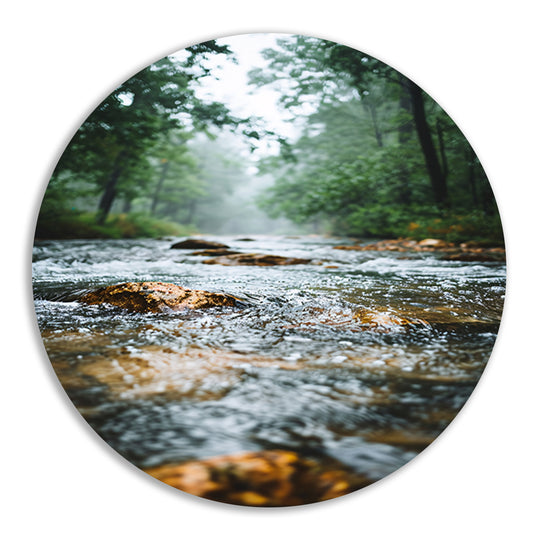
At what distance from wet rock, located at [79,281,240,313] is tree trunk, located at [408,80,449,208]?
128 cm

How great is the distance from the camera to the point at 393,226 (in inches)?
86.4

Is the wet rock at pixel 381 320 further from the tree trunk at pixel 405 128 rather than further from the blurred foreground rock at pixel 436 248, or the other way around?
the tree trunk at pixel 405 128

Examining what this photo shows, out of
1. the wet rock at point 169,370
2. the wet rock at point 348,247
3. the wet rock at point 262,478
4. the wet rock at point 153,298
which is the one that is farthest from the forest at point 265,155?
the wet rock at point 262,478

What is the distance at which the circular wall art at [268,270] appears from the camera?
1.32 m

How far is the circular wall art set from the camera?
4.34 feet

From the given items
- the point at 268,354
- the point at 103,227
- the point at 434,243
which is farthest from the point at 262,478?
the point at 434,243

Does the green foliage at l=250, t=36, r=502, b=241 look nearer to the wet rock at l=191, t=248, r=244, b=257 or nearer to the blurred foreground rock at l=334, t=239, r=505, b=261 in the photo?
the blurred foreground rock at l=334, t=239, r=505, b=261

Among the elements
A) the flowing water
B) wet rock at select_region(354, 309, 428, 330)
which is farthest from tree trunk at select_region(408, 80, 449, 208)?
wet rock at select_region(354, 309, 428, 330)

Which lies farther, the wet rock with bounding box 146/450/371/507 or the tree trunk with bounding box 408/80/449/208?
the tree trunk with bounding box 408/80/449/208

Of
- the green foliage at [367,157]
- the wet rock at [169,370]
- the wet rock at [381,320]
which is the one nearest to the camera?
the wet rock at [169,370]

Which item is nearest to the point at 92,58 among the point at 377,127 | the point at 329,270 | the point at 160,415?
the point at 377,127

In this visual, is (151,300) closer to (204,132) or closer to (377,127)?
(204,132)

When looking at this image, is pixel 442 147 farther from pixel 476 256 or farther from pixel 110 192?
pixel 110 192
